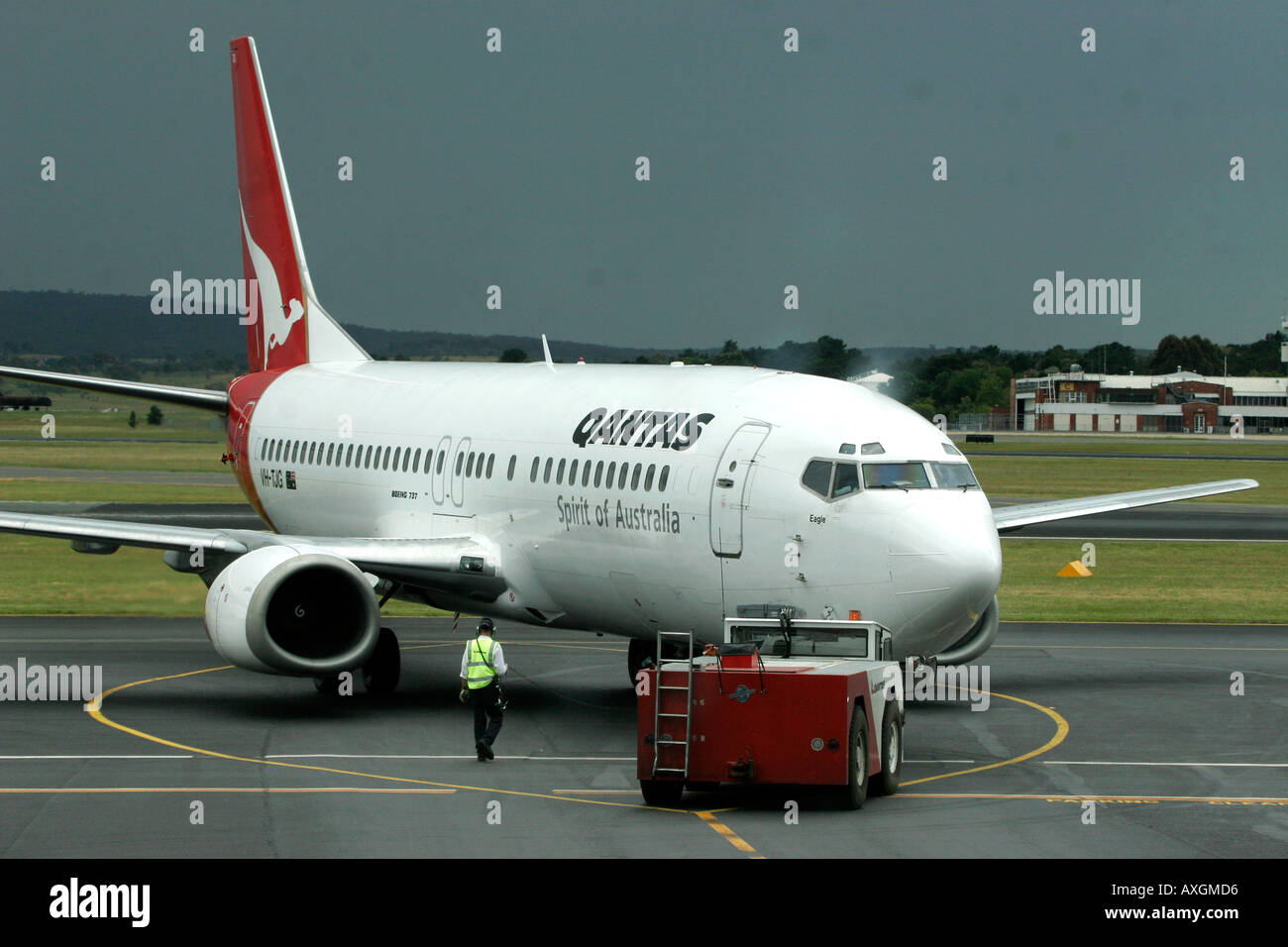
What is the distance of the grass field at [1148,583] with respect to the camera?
42969 millimetres

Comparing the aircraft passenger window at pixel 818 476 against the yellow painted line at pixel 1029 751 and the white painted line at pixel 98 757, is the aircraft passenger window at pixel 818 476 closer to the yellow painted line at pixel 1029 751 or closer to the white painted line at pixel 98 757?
the yellow painted line at pixel 1029 751

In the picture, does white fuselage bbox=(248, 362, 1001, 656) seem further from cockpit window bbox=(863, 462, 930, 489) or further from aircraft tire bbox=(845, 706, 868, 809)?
aircraft tire bbox=(845, 706, 868, 809)

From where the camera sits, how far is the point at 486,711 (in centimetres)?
2372

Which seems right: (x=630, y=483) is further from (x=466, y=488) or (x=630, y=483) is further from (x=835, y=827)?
(x=835, y=827)

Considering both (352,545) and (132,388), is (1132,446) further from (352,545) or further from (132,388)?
(352,545)

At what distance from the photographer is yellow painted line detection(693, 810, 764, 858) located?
17906 millimetres

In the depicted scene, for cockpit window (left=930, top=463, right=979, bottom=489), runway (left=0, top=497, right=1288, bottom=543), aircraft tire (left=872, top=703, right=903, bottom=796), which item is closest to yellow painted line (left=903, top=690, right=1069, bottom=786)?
aircraft tire (left=872, top=703, right=903, bottom=796)

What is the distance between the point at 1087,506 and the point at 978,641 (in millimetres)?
5675

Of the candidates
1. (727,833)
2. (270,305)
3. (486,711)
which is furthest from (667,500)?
(270,305)

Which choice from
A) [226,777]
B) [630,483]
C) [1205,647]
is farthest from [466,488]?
[1205,647]

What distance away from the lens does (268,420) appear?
37.7m

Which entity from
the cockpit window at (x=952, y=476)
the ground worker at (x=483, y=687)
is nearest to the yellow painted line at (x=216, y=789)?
the ground worker at (x=483, y=687)

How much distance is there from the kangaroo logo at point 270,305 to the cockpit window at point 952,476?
66.9ft

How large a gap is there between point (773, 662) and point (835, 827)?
2649 millimetres
